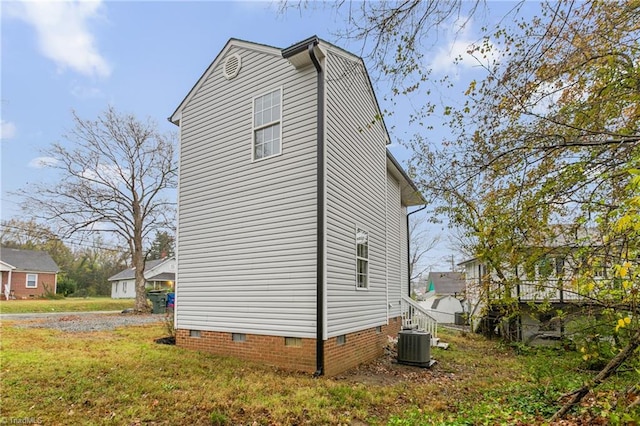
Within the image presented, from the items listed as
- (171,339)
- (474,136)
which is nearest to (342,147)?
(474,136)

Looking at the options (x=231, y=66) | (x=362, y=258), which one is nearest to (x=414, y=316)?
(x=362, y=258)

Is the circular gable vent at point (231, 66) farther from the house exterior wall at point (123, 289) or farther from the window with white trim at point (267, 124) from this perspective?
the house exterior wall at point (123, 289)

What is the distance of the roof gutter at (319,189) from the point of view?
647 cm

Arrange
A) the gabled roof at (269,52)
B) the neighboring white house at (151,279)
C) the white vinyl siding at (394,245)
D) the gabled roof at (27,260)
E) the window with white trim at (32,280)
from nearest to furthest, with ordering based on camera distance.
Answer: the gabled roof at (269,52), the white vinyl siding at (394,245), the gabled roof at (27,260), the window with white trim at (32,280), the neighboring white house at (151,279)

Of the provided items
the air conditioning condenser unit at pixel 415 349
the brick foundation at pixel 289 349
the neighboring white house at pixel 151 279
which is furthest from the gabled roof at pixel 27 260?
the air conditioning condenser unit at pixel 415 349

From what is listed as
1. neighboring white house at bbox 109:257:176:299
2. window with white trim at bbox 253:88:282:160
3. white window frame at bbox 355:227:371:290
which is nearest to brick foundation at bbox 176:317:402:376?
white window frame at bbox 355:227:371:290

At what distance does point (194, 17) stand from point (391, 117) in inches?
211

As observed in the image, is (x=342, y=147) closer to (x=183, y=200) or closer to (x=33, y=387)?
(x=183, y=200)

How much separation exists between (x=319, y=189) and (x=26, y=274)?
35964 mm

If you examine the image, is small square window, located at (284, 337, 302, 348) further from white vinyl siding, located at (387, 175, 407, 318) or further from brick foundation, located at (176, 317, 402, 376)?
white vinyl siding, located at (387, 175, 407, 318)

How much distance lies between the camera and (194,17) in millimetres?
7773

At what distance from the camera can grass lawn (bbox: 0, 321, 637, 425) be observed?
438cm

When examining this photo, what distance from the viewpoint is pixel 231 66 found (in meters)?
8.66

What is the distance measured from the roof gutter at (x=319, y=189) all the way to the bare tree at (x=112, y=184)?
14792 mm
